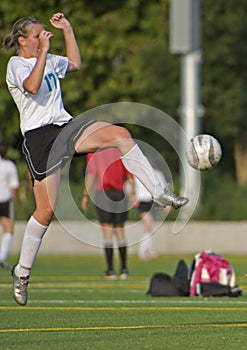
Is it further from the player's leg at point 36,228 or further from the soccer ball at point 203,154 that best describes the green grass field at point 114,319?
the soccer ball at point 203,154

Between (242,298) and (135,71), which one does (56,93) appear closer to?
(242,298)

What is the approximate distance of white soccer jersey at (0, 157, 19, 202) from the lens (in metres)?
21.7

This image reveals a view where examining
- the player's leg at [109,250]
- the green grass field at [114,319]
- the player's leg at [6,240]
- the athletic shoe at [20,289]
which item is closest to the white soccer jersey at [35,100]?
the athletic shoe at [20,289]

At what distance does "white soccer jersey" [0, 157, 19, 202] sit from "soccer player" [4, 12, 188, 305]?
35.5ft

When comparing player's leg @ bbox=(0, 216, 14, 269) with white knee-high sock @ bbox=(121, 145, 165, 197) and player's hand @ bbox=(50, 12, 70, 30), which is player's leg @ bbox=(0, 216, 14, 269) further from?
white knee-high sock @ bbox=(121, 145, 165, 197)

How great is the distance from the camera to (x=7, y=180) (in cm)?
2173

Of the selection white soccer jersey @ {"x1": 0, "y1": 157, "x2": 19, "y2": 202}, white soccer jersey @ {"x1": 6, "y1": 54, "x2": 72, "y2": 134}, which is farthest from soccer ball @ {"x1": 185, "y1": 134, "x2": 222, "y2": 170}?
white soccer jersey @ {"x1": 0, "y1": 157, "x2": 19, "y2": 202}

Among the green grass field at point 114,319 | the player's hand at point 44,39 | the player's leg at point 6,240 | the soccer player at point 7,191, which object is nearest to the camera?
the green grass field at point 114,319

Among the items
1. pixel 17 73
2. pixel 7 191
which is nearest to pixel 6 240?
pixel 7 191

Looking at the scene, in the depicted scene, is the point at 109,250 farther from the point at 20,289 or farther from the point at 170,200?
the point at 170,200

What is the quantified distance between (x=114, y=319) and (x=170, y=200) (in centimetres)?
185

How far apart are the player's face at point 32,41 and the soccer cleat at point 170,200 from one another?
1712mm

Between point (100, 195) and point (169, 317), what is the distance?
326 inches

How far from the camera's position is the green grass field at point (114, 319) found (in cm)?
950
